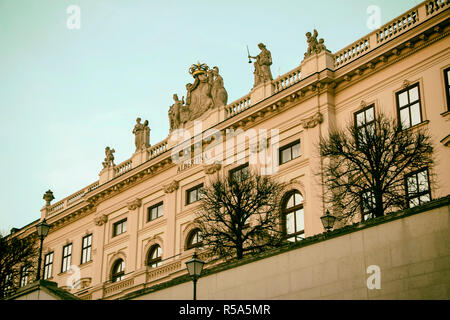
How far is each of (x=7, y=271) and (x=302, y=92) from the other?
23.5 metres

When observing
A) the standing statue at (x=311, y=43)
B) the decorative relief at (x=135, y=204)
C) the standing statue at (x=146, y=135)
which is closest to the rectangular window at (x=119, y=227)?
the decorative relief at (x=135, y=204)

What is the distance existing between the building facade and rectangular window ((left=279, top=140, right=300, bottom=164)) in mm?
64

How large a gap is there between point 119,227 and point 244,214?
1811cm

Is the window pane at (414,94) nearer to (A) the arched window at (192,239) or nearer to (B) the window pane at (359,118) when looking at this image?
(B) the window pane at (359,118)

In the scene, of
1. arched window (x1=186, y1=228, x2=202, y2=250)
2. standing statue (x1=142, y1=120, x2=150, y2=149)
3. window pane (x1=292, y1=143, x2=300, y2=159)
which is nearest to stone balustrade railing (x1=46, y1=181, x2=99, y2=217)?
standing statue (x1=142, y1=120, x2=150, y2=149)

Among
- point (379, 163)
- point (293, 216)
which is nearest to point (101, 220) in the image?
point (293, 216)

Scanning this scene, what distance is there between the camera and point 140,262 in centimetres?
4925

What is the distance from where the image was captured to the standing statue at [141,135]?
176ft

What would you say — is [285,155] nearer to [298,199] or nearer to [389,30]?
[298,199]

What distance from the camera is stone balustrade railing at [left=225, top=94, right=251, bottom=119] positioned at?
45153 mm

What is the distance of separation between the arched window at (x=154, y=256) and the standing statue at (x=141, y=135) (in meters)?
8.00

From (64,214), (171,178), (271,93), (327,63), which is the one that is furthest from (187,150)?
(64,214)

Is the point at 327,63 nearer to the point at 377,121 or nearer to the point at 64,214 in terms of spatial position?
the point at 377,121

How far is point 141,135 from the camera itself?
54.3 metres
